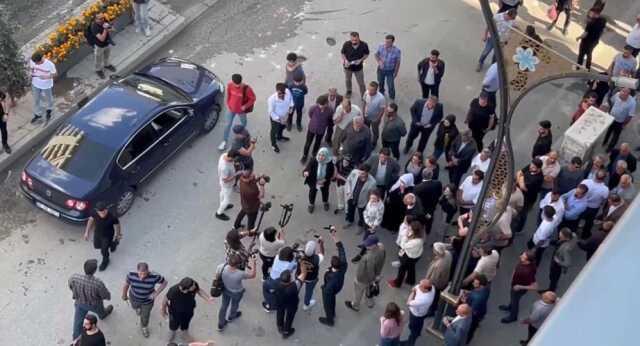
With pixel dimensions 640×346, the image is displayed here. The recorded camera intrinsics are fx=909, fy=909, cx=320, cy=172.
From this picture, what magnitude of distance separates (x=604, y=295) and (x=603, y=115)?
6542 millimetres

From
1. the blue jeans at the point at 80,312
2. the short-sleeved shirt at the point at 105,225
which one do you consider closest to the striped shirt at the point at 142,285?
the blue jeans at the point at 80,312

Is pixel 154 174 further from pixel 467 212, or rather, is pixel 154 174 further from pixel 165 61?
pixel 467 212

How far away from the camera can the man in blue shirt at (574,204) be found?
43.8 ft

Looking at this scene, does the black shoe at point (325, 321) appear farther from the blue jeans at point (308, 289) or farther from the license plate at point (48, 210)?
the license plate at point (48, 210)

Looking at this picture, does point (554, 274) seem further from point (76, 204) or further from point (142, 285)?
point (76, 204)

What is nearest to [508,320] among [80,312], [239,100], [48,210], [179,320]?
[179,320]

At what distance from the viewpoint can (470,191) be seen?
1358 centimetres

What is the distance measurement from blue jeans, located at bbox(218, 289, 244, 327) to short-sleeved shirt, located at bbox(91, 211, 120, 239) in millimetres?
1933

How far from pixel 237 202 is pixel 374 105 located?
109 inches

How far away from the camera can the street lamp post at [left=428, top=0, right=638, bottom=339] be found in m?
10.2

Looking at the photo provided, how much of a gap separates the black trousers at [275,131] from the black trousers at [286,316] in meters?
3.63

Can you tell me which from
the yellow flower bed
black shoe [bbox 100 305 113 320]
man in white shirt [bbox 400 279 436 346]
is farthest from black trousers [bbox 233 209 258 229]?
the yellow flower bed

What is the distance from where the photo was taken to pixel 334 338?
520 inches

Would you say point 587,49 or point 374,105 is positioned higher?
point 587,49
